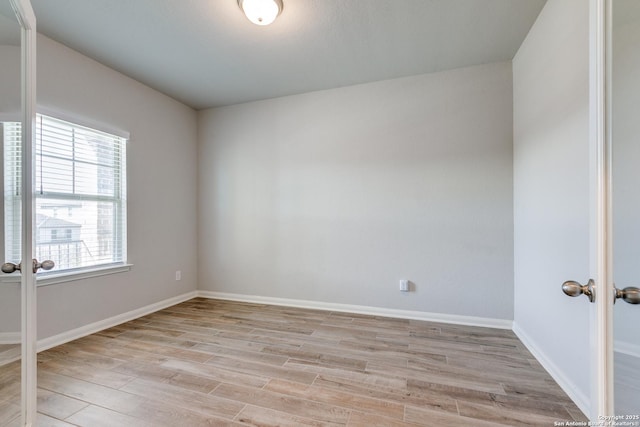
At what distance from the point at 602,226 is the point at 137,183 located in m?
3.70

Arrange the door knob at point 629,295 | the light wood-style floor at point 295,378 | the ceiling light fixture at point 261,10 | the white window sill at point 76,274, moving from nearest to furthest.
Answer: the door knob at point 629,295, the light wood-style floor at point 295,378, the ceiling light fixture at point 261,10, the white window sill at point 76,274

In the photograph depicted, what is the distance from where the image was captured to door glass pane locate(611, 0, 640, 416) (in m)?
0.78

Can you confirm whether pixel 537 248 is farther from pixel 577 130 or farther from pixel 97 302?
pixel 97 302

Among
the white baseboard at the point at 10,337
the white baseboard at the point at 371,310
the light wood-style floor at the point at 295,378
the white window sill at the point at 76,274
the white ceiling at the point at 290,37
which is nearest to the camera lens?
the white baseboard at the point at 10,337

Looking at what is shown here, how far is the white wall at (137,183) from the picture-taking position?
2297 millimetres

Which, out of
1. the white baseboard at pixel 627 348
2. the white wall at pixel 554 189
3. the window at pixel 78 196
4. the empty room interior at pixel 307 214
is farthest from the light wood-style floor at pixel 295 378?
the white baseboard at pixel 627 348

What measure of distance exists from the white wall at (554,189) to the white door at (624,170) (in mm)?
751

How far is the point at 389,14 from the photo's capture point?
201 cm

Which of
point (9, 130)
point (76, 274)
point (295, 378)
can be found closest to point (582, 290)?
point (295, 378)

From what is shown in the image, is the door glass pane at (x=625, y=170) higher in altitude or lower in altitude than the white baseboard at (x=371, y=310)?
higher

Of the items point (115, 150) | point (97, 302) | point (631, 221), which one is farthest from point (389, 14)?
point (97, 302)

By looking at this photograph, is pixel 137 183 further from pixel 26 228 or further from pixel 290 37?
pixel 290 37

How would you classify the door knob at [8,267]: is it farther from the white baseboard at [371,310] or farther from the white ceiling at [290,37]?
the white baseboard at [371,310]

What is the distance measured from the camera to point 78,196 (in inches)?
97.5
